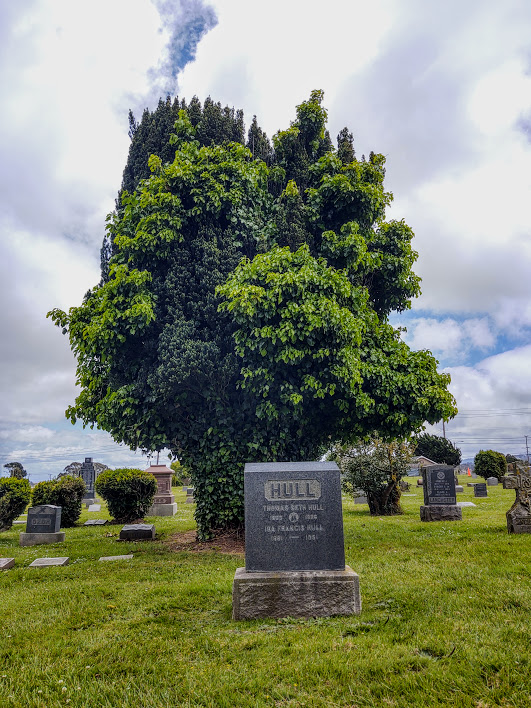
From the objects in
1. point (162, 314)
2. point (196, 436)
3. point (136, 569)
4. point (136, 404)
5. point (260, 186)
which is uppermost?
point (260, 186)

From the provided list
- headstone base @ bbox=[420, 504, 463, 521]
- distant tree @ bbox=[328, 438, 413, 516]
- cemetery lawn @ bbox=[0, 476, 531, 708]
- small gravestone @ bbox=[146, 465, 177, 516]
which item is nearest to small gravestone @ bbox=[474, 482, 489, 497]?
distant tree @ bbox=[328, 438, 413, 516]

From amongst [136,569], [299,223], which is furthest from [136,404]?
[299,223]

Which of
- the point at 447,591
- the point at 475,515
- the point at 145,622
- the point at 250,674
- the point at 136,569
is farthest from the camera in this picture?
the point at 475,515

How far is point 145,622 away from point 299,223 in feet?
30.2

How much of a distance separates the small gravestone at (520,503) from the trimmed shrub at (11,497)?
13851mm

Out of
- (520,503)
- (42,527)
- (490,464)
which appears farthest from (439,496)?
(490,464)

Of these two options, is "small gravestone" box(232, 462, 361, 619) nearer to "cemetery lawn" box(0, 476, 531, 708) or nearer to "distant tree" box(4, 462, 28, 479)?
"cemetery lawn" box(0, 476, 531, 708)

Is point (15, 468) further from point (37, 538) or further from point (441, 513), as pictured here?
point (441, 513)

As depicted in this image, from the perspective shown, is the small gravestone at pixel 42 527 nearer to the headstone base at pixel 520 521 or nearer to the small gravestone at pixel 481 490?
the headstone base at pixel 520 521

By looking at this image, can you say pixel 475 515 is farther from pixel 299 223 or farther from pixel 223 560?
pixel 299 223

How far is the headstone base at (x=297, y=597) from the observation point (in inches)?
216

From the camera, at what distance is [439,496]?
15.2m

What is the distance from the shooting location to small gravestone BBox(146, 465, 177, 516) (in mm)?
20250

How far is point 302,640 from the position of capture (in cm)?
472
